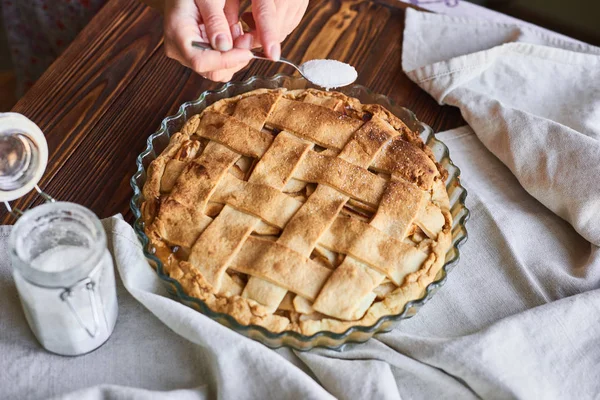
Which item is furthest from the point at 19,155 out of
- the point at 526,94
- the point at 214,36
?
the point at 526,94

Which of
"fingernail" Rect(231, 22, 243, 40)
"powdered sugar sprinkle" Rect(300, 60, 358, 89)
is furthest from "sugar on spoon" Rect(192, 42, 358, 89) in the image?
"fingernail" Rect(231, 22, 243, 40)

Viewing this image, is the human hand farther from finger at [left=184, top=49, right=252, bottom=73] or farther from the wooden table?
the wooden table

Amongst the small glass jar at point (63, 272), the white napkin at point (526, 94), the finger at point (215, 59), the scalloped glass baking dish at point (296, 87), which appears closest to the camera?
the small glass jar at point (63, 272)

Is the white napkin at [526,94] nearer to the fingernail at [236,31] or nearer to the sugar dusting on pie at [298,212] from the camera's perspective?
the sugar dusting on pie at [298,212]

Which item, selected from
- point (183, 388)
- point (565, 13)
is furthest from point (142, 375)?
point (565, 13)

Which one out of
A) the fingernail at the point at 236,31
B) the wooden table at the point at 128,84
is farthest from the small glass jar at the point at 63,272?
the fingernail at the point at 236,31
